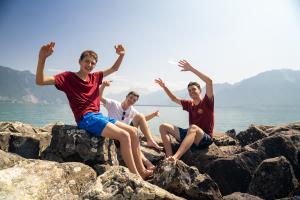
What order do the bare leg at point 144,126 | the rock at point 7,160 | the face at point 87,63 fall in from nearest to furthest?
1. the rock at point 7,160
2. the face at point 87,63
3. the bare leg at point 144,126

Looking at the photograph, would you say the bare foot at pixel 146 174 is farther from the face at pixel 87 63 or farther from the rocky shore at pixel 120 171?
the face at pixel 87 63

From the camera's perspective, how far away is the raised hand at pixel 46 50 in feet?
20.5

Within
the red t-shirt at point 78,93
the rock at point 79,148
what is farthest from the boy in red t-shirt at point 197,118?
the red t-shirt at point 78,93

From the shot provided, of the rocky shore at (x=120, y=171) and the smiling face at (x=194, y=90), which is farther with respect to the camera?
the smiling face at (x=194, y=90)

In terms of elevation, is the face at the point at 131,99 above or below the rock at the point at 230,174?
above

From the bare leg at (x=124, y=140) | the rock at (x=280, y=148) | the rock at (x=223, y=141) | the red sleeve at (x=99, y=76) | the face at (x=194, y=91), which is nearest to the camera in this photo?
the bare leg at (x=124, y=140)

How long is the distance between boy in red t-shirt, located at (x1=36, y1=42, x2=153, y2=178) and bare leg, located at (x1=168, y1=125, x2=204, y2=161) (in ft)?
3.69

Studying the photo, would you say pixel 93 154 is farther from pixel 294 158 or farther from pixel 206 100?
pixel 294 158

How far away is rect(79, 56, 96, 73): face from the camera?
715 cm

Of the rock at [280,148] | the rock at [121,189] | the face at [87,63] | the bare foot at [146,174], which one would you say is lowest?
the bare foot at [146,174]

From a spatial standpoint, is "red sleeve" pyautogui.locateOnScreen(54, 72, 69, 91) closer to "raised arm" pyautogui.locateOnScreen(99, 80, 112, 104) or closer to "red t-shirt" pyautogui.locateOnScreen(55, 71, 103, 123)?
"red t-shirt" pyautogui.locateOnScreen(55, 71, 103, 123)

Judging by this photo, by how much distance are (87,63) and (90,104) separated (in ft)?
3.46

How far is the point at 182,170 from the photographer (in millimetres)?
5801

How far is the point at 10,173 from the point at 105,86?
4.88 metres
